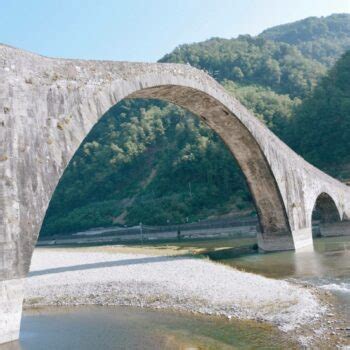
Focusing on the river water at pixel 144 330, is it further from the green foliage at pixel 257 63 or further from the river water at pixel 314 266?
the green foliage at pixel 257 63

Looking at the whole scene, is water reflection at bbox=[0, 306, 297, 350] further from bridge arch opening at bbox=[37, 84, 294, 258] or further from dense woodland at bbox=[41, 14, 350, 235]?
dense woodland at bbox=[41, 14, 350, 235]

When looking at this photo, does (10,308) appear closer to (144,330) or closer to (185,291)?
(144,330)

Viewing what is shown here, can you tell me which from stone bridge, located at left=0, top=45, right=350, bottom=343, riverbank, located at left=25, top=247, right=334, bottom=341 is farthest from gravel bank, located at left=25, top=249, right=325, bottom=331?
stone bridge, located at left=0, top=45, right=350, bottom=343

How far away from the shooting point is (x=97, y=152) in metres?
88.5

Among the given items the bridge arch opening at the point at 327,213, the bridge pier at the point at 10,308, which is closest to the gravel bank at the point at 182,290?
the bridge pier at the point at 10,308

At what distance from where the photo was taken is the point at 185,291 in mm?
14781

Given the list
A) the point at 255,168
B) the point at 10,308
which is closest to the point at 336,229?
the point at 255,168

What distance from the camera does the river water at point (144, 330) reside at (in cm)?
959

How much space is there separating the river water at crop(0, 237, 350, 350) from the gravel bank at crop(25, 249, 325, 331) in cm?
70

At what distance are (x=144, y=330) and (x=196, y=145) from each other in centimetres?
5907

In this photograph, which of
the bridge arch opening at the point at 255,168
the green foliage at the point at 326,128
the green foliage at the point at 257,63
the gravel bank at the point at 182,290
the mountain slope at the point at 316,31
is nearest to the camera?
the gravel bank at the point at 182,290

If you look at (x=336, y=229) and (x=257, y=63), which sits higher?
(x=257, y=63)

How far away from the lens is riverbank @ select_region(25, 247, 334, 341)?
1160 centimetres

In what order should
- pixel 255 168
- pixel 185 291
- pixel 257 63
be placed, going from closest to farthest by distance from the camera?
pixel 185 291 → pixel 255 168 → pixel 257 63
